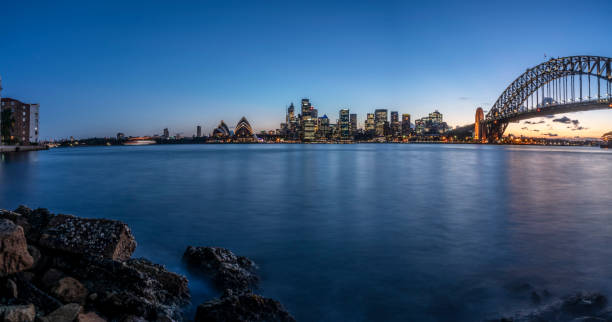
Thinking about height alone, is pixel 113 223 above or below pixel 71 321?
above

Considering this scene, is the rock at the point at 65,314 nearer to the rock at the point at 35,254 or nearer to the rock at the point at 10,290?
the rock at the point at 10,290

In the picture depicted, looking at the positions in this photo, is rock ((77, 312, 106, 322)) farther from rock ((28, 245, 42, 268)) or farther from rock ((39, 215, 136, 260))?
rock ((28, 245, 42, 268))

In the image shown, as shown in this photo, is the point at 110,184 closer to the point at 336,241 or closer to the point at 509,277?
the point at 336,241

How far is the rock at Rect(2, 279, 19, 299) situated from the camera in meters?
3.81

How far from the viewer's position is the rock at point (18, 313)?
10.6 ft

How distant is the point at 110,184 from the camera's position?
20891mm

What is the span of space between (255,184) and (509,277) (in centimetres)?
1628

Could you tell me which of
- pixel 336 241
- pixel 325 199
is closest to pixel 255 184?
pixel 325 199

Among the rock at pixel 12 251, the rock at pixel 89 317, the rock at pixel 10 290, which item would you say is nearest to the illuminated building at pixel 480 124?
the rock at pixel 89 317

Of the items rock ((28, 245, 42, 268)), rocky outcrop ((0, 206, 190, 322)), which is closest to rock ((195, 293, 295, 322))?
rocky outcrop ((0, 206, 190, 322))

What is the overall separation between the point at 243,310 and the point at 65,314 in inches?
69.1

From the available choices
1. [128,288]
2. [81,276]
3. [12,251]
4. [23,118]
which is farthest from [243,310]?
[23,118]

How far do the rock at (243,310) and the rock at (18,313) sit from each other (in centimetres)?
157

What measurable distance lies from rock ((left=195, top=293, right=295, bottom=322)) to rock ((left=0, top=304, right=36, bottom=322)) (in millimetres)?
1570
